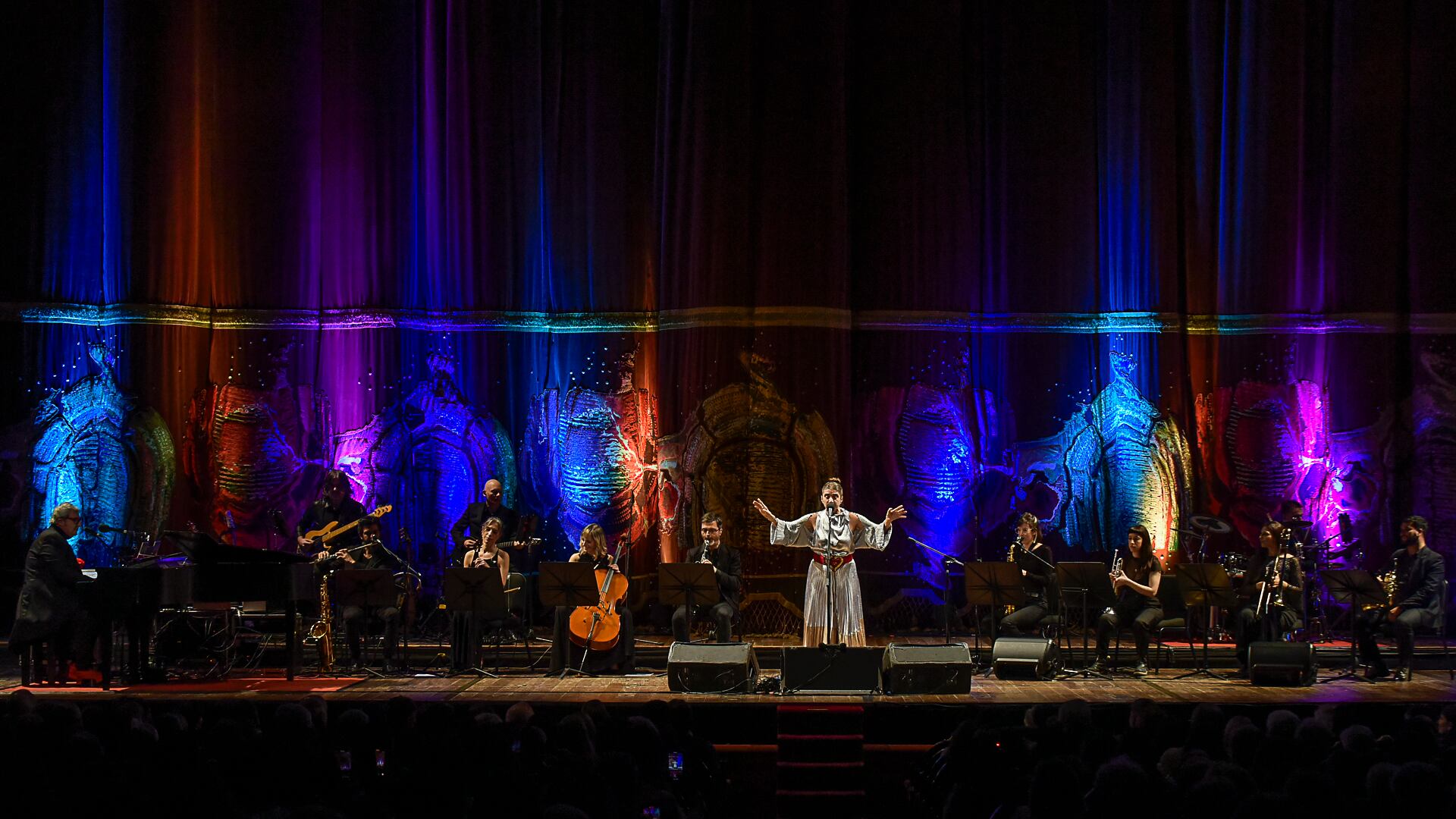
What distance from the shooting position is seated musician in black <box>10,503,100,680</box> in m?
11.4

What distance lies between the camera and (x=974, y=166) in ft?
52.4

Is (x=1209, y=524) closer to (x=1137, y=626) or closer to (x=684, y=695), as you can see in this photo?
(x=1137, y=626)

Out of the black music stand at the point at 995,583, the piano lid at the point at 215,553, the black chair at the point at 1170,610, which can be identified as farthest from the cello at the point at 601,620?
the black chair at the point at 1170,610

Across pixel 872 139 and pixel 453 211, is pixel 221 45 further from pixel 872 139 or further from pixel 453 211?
pixel 872 139

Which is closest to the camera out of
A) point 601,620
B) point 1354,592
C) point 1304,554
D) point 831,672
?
point 831,672

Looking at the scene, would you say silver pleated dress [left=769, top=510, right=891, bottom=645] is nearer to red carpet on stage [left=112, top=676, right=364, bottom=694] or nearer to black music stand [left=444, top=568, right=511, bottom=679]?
black music stand [left=444, top=568, right=511, bottom=679]

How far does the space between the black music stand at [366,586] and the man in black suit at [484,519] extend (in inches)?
90.9

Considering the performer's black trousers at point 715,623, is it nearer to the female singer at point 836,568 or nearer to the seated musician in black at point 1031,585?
the female singer at point 836,568

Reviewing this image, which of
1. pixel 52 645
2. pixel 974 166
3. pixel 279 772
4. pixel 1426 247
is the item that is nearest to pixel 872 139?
pixel 974 166

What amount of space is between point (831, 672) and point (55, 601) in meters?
6.47

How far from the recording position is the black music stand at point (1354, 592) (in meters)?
12.0

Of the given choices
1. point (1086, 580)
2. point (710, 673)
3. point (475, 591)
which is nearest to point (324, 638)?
point (475, 591)

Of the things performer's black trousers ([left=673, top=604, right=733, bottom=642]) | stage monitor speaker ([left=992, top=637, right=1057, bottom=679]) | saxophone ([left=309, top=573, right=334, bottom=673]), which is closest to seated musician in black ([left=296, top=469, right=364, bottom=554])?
saxophone ([left=309, top=573, right=334, bottom=673])

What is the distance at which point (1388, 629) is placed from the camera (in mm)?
12211
